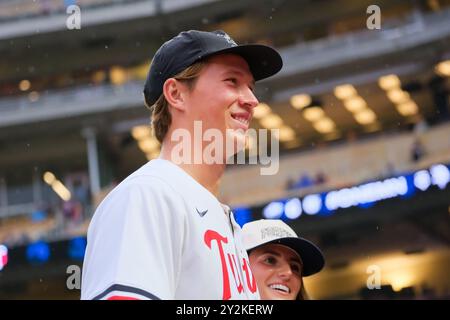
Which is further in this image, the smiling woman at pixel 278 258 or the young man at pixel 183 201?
the smiling woman at pixel 278 258

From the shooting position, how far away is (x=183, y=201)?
2.50 metres

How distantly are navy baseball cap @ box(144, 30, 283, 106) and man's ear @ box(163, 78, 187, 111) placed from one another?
2 cm

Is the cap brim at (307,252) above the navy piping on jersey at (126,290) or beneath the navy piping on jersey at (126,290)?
above

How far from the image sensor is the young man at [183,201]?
7.50ft

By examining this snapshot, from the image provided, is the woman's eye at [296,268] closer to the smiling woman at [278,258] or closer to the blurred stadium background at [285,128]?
the smiling woman at [278,258]

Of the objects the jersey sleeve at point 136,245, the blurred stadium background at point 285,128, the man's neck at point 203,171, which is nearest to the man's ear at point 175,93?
the man's neck at point 203,171

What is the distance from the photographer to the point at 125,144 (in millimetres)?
34156

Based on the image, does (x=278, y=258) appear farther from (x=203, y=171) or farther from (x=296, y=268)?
(x=203, y=171)

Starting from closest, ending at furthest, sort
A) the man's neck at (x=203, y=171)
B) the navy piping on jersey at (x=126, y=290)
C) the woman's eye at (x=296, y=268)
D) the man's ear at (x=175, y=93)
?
the navy piping on jersey at (x=126, y=290), the man's neck at (x=203, y=171), the man's ear at (x=175, y=93), the woman's eye at (x=296, y=268)

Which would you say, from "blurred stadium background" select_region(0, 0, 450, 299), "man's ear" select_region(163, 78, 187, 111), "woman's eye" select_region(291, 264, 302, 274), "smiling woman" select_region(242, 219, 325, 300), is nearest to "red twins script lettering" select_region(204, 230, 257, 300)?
"man's ear" select_region(163, 78, 187, 111)

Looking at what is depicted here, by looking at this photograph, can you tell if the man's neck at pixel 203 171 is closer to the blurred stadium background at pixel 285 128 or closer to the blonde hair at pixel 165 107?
the blonde hair at pixel 165 107

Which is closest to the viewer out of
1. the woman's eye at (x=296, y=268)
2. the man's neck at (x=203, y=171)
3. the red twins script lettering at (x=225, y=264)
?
the red twins script lettering at (x=225, y=264)

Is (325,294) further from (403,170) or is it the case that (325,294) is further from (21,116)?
(21,116)

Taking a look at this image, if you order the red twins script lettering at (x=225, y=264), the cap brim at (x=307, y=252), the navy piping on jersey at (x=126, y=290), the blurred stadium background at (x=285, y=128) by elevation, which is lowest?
the navy piping on jersey at (x=126, y=290)
